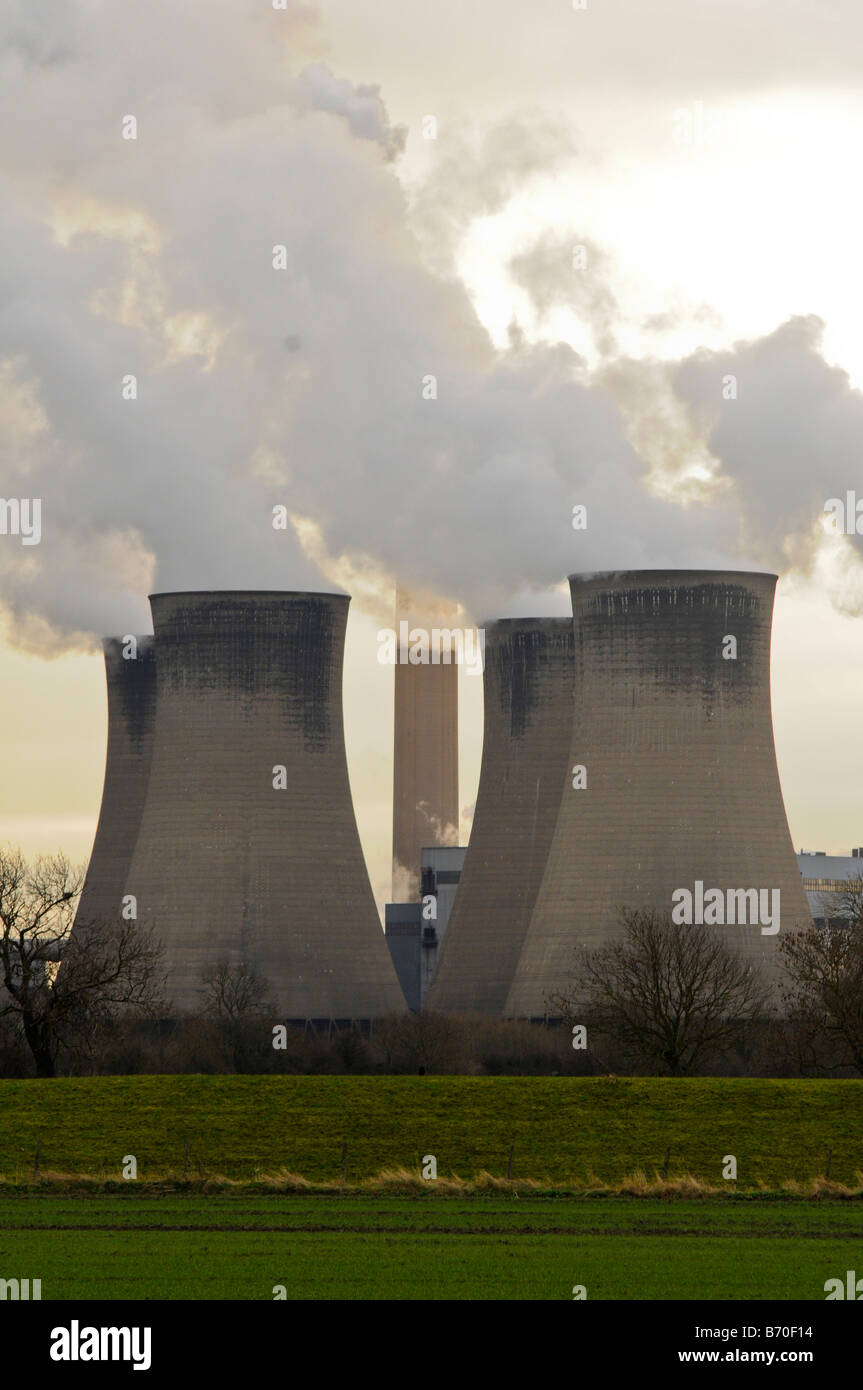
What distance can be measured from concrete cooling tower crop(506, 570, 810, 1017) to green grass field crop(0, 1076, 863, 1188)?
7952 mm

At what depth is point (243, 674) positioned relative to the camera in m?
33.8

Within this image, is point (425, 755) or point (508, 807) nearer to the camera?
point (508, 807)

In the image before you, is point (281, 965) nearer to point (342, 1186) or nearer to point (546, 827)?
point (546, 827)

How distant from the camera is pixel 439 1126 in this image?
20.5 meters

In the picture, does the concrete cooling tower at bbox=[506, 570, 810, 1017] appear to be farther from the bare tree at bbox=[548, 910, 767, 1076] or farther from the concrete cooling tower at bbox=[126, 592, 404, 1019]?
the concrete cooling tower at bbox=[126, 592, 404, 1019]

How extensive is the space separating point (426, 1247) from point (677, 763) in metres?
16.8

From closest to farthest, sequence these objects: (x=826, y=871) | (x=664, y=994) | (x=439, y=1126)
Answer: (x=439, y=1126) → (x=664, y=994) → (x=826, y=871)

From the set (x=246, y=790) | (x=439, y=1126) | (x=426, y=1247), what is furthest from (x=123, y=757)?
(x=426, y=1247)

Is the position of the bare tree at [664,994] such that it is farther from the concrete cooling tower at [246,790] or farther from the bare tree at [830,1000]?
the concrete cooling tower at [246,790]

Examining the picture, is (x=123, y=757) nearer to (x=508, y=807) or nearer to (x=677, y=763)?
(x=508, y=807)

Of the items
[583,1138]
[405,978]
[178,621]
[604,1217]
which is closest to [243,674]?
[178,621]
